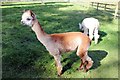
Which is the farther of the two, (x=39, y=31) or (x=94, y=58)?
(x=94, y=58)

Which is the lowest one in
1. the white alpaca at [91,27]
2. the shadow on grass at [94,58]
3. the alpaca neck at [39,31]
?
the shadow on grass at [94,58]

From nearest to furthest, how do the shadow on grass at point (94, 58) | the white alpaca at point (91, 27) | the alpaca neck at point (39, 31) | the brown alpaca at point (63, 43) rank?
the alpaca neck at point (39, 31), the brown alpaca at point (63, 43), the shadow on grass at point (94, 58), the white alpaca at point (91, 27)

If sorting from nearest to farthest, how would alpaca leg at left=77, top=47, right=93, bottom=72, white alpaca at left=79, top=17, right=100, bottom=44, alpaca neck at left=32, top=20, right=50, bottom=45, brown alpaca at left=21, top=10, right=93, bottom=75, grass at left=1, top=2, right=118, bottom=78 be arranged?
alpaca neck at left=32, top=20, right=50, bottom=45, brown alpaca at left=21, top=10, right=93, bottom=75, alpaca leg at left=77, top=47, right=93, bottom=72, grass at left=1, top=2, right=118, bottom=78, white alpaca at left=79, top=17, right=100, bottom=44

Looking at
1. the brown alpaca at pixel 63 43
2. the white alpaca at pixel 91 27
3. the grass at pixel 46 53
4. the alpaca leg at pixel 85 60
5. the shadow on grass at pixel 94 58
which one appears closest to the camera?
the brown alpaca at pixel 63 43

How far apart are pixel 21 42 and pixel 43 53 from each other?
1154mm

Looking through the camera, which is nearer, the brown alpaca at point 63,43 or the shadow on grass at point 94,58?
the brown alpaca at point 63,43

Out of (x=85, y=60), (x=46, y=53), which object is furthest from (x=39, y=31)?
(x=46, y=53)

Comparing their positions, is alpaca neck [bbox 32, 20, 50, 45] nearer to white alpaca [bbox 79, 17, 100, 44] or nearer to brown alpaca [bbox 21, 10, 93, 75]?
brown alpaca [bbox 21, 10, 93, 75]

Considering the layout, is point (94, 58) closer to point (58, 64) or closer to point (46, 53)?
point (46, 53)

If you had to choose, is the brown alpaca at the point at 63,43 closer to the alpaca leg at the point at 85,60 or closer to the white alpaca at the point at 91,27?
the alpaca leg at the point at 85,60

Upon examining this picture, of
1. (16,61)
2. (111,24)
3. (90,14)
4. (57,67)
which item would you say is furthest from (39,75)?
(90,14)

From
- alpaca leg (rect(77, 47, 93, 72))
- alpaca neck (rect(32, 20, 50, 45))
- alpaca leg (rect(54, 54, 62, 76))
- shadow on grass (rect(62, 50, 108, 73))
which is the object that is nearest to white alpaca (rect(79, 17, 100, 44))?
shadow on grass (rect(62, 50, 108, 73))

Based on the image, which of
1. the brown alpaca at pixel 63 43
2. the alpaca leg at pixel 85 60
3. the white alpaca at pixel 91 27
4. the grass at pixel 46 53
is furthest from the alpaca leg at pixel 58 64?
the white alpaca at pixel 91 27

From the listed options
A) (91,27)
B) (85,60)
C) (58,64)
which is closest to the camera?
(58,64)
